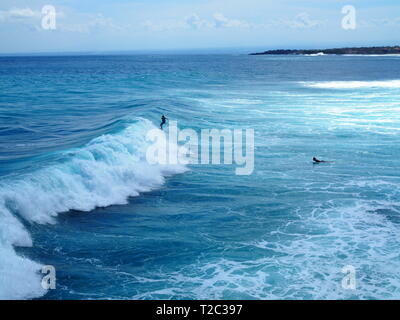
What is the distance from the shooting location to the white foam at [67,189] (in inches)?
454

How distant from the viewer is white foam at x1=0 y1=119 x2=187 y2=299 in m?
11.5

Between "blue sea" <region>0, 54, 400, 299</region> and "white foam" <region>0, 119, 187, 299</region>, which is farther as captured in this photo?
"white foam" <region>0, 119, 187, 299</region>

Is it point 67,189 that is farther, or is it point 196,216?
point 67,189

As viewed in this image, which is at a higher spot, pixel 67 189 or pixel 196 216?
pixel 67 189

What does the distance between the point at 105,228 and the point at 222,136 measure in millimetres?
14539

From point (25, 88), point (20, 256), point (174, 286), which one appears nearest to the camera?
point (174, 286)

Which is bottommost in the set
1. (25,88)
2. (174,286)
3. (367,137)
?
(174,286)

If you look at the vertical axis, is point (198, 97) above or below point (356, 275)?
above

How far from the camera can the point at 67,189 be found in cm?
1688

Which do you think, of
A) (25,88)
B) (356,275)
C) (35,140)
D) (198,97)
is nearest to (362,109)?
(198,97)

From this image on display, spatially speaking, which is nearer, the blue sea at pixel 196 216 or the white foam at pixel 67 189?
the blue sea at pixel 196 216

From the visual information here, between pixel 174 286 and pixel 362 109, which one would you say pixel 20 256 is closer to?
pixel 174 286
